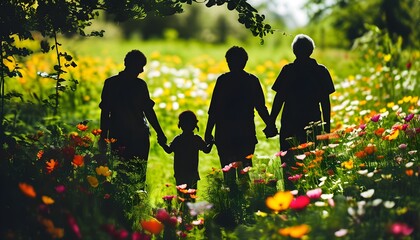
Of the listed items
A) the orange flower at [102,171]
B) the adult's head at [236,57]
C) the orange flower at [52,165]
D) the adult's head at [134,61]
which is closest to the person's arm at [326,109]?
the adult's head at [236,57]

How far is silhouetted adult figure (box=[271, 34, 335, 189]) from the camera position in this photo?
Answer: 5234 millimetres

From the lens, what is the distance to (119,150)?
16.4 feet

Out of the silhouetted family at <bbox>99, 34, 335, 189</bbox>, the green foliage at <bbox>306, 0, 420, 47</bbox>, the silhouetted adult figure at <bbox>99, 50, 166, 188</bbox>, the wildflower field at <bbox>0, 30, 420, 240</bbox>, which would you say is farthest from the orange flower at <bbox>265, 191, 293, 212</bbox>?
the green foliage at <bbox>306, 0, 420, 47</bbox>

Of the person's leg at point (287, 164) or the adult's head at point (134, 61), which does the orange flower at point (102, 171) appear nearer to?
the adult's head at point (134, 61)

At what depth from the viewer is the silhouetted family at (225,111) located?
501 centimetres

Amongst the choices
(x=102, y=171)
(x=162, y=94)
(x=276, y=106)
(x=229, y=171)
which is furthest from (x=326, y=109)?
(x=162, y=94)

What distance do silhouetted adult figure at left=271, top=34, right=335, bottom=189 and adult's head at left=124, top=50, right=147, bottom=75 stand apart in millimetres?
1180

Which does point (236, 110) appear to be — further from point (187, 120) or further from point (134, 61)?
point (134, 61)

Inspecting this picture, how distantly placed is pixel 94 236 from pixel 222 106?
7.47ft

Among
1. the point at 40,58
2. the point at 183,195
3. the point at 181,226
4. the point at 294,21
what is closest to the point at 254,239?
the point at 181,226

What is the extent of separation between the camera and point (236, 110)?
16.9 ft

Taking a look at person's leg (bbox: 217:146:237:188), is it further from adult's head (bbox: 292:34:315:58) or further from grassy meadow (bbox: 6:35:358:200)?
adult's head (bbox: 292:34:315:58)

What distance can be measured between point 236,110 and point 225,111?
0.09m

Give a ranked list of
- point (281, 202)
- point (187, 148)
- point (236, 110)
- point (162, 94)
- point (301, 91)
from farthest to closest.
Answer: point (162, 94) < point (301, 91) < point (236, 110) < point (187, 148) < point (281, 202)
